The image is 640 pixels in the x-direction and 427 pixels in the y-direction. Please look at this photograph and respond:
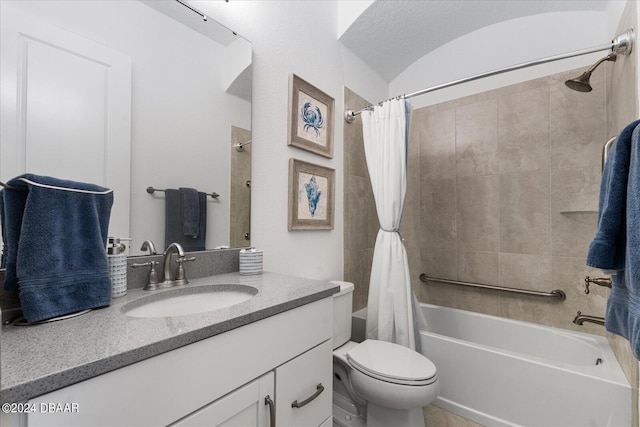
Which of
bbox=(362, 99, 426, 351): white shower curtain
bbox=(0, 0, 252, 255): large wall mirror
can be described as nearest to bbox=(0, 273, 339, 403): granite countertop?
bbox=(0, 0, 252, 255): large wall mirror

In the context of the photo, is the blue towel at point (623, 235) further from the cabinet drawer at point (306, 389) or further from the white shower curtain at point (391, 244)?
the white shower curtain at point (391, 244)

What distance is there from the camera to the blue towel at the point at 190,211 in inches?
44.8

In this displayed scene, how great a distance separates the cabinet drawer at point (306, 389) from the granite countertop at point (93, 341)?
0.66 ft

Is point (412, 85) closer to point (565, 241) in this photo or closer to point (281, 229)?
point (565, 241)

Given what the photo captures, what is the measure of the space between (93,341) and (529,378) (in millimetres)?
1857

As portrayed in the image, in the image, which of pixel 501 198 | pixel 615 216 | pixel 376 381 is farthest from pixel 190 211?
pixel 501 198

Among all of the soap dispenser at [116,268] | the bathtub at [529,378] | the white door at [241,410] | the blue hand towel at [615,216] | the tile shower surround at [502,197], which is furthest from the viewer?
the tile shower surround at [502,197]

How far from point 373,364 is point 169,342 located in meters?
1.03

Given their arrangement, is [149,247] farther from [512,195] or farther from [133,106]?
[512,195]

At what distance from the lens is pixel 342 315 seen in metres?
1.61

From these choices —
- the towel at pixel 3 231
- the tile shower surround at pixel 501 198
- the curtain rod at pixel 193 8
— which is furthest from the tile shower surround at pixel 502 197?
the towel at pixel 3 231

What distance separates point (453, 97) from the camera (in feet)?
7.75

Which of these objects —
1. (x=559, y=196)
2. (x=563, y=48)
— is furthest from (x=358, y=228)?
(x=563, y=48)

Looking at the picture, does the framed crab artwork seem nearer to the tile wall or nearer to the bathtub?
the tile wall
